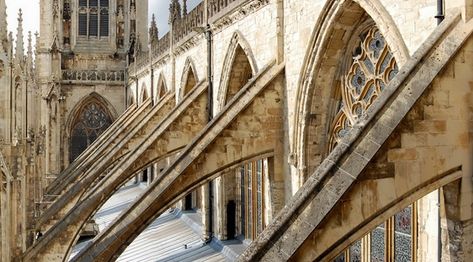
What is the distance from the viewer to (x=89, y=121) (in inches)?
1226

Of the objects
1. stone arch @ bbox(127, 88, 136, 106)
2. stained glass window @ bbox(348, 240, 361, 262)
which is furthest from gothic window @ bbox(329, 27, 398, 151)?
stone arch @ bbox(127, 88, 136, 106)

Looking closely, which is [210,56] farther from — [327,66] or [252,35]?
[327,66]

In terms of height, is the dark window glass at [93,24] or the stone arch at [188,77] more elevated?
the dark window glass at [93,24]

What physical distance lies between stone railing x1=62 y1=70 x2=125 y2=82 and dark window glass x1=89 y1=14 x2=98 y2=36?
7.69 feet

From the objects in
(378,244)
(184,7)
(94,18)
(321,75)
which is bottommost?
(378,244)

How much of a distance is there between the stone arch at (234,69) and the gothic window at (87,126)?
19441mm

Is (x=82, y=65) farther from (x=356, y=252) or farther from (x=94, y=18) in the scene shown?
(x=356, y=252)

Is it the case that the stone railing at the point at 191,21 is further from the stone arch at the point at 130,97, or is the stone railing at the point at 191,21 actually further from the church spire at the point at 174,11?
the stone arch at the point at 130,97

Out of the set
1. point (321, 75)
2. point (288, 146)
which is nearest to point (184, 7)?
point (288, 146)

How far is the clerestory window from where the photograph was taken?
103 ft

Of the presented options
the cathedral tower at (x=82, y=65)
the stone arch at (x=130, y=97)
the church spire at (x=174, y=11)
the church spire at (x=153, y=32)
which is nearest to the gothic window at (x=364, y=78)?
the church spire at (x=174, y=11)

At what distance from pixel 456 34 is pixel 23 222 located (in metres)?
9.94

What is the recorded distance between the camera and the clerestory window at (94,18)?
31.5 meters

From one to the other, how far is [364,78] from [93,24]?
1012 inches
